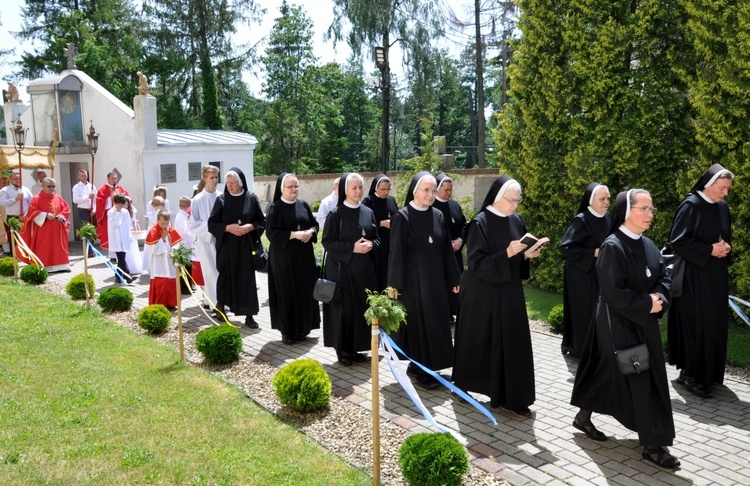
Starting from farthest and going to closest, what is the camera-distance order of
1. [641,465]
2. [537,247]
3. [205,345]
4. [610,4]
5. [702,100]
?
1. [610,4]
2. [702,100]
3. [205,345]
4. [537,247]
5. [641,465]

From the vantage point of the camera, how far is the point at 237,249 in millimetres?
10836

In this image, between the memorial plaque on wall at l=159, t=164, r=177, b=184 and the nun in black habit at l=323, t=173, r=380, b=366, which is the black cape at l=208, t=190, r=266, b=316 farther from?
the memorial plaque on wall at l=159, t=164, r=177, b=184

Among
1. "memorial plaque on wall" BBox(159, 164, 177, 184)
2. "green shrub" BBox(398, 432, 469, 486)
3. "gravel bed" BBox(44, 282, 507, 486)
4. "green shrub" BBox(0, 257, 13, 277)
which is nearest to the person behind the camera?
"green shrub" BBox(398, 432, 469, 486)

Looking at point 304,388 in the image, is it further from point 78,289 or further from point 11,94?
point 11,94

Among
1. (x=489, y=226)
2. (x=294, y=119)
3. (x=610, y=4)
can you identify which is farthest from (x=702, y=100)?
(x=294, y=119)

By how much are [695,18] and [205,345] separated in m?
8.35

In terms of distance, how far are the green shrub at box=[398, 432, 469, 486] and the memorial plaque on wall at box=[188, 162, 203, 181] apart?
18.3 metres

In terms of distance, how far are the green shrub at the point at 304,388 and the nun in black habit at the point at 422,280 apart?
125 cm

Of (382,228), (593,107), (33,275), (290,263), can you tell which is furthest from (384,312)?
(33,275)

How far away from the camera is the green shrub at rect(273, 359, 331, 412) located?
675cm

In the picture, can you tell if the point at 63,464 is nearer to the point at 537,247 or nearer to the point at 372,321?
the point at 372,321

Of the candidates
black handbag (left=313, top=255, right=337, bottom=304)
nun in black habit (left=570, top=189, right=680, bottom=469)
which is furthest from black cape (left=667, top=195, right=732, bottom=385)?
black handbag (left=313, top=255, right=337, bottom=304)

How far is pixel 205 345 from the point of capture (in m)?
8.56

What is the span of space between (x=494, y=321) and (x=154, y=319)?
5.46 meters
